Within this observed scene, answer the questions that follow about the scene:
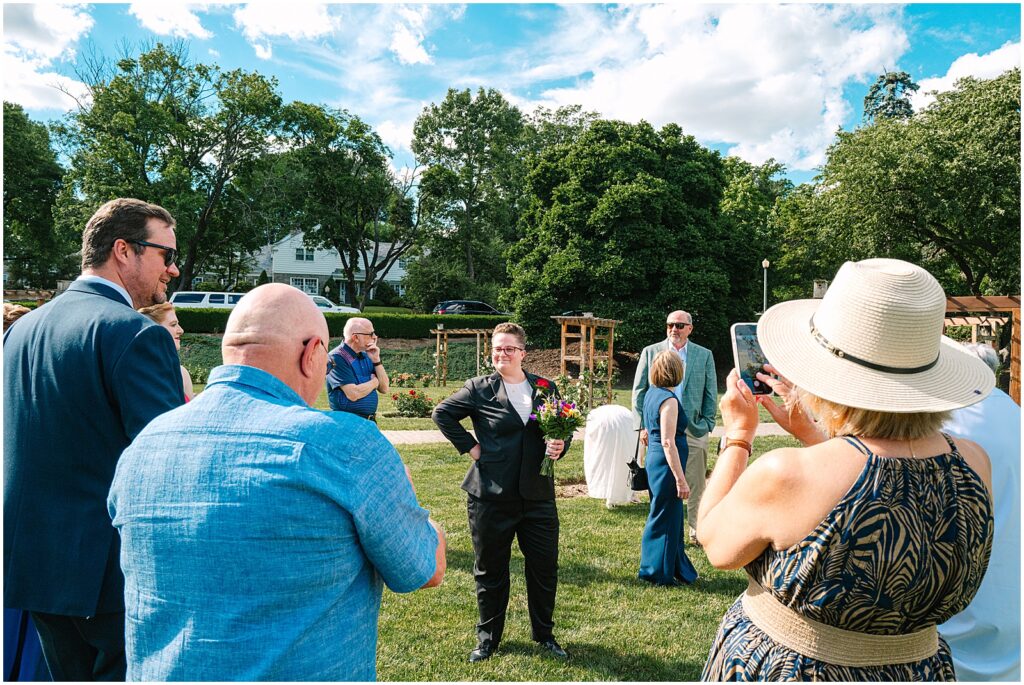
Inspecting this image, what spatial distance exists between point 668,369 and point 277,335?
4.67 meters

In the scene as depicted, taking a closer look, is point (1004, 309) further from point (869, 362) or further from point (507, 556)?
point (869, 362)

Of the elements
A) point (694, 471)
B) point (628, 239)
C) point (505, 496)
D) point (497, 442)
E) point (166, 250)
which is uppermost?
point (628, 239)

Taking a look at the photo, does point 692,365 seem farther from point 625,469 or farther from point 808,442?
point 808,442

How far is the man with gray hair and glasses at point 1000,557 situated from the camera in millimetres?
2793

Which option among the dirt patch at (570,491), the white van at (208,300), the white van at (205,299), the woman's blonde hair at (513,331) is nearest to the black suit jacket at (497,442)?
the woman's blonde hair at (513,331)

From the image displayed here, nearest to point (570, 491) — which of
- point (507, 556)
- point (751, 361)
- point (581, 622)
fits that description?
point (581, 622)

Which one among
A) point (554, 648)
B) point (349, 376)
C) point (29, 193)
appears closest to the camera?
point (554, 648)

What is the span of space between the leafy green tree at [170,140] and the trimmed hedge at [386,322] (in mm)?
5728

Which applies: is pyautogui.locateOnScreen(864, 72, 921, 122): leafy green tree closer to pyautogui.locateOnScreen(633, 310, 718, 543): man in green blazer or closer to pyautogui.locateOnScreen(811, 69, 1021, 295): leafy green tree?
pyautogui.locateOnScreen(811, 69, 1021, 295): leafy green tree

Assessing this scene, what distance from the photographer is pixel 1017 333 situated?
15.2m

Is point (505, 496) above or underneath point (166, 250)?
underneath

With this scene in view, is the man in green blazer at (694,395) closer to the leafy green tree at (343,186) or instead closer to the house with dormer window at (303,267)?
the leafy green tree at (343,186)

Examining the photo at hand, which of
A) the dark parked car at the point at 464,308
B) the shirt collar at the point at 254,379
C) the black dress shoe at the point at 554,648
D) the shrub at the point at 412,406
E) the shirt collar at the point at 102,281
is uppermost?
the shirt collar at the point at 102,281

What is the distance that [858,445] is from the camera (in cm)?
182
